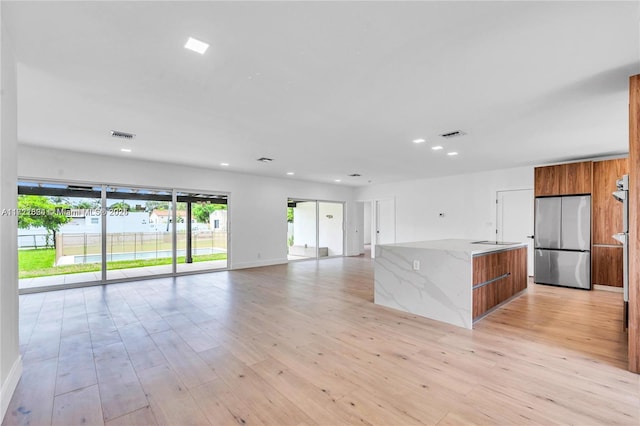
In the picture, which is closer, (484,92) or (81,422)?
(81,422)

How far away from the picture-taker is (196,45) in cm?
221

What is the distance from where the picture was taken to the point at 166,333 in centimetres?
346

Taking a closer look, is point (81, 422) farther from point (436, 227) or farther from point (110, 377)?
point (436, 227)

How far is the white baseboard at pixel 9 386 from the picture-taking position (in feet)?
6.54

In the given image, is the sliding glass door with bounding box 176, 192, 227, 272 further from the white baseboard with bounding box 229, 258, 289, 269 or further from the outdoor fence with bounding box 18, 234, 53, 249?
the outdoor fence with bounding box 18, 234, 53, 249

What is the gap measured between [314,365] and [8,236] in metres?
2.59

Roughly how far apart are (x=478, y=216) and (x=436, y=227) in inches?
49.3

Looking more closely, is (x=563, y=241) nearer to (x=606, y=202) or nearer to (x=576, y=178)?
(x=606, y=202)

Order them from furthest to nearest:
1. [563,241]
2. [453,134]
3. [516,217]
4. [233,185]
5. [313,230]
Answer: [313,230] < [233,185] < [516,217] < [563,241] < [453,134]

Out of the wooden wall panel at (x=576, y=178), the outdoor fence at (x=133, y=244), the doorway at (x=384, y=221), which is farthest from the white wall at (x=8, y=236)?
the doorway at (x=384, y=221)

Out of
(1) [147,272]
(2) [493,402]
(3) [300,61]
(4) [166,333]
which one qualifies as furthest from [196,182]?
(2) [493,402]

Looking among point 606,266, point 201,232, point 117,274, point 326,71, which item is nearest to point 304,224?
point 201,232

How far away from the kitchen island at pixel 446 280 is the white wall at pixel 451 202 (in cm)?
322

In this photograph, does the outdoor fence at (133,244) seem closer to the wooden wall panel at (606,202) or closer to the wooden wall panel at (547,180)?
the wooden wall panel at (547,180)
